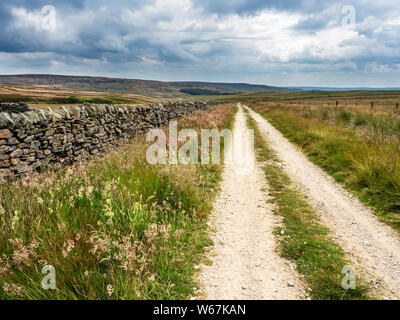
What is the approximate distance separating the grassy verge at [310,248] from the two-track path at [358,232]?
0.25 m

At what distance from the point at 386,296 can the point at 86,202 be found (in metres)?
4.61

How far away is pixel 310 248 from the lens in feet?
12.9

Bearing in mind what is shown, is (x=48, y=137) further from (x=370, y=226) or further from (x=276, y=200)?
(x=370, y=226)

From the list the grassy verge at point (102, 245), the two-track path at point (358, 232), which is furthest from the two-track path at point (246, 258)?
the two-track path at point (358, 232)

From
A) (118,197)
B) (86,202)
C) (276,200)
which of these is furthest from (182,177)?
(276,200)

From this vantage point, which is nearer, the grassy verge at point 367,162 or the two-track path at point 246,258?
the two-track path at point 246,258

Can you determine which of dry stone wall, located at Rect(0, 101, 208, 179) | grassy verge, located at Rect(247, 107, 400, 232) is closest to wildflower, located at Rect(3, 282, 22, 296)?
dry stone wall, located at Rect(0, 101, 208, 179)

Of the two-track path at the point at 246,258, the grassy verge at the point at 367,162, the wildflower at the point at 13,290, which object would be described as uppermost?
the grassy verge at the point at 367,162

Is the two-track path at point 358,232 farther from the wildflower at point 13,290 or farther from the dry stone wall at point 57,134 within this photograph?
the dry stone wall at point 57,134

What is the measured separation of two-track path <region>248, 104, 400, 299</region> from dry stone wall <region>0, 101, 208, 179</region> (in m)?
7.28

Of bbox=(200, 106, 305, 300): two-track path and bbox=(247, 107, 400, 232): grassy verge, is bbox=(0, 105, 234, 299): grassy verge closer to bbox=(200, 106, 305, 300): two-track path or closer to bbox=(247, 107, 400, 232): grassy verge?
bbox=(200, 106, 305, 300): two-track path

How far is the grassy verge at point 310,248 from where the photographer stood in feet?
9.98

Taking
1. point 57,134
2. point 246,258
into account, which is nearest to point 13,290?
point 246,258
